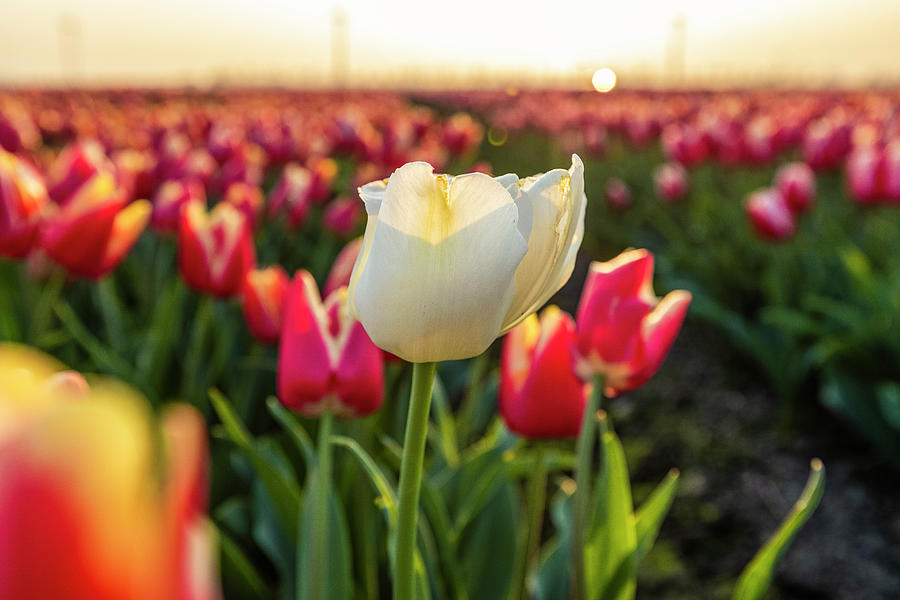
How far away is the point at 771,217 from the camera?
3.18 meters

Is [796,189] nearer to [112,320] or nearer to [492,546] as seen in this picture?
[492,546]

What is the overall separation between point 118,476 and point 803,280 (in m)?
3.81

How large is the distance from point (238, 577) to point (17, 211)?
34.6 inches

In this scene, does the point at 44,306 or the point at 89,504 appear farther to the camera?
the point at 44,306

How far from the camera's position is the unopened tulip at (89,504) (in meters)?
0.21

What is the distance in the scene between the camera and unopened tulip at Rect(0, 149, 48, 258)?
1.63m

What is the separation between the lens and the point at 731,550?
251cm

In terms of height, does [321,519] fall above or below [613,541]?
above

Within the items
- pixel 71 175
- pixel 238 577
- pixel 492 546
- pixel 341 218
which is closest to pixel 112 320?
pixel 71 175

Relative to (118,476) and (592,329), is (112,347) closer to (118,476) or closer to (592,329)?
(592,329)

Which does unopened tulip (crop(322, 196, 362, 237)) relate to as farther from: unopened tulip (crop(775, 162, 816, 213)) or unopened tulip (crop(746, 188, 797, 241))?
unopened tulip (crop(775, 162, 816, 213))

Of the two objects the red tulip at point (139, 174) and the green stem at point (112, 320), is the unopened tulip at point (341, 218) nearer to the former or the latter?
the red tulip at point (139, 174)

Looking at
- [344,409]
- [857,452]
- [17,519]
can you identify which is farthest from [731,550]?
[17,519]

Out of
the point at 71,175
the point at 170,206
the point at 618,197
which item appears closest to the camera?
the point at 71,175
